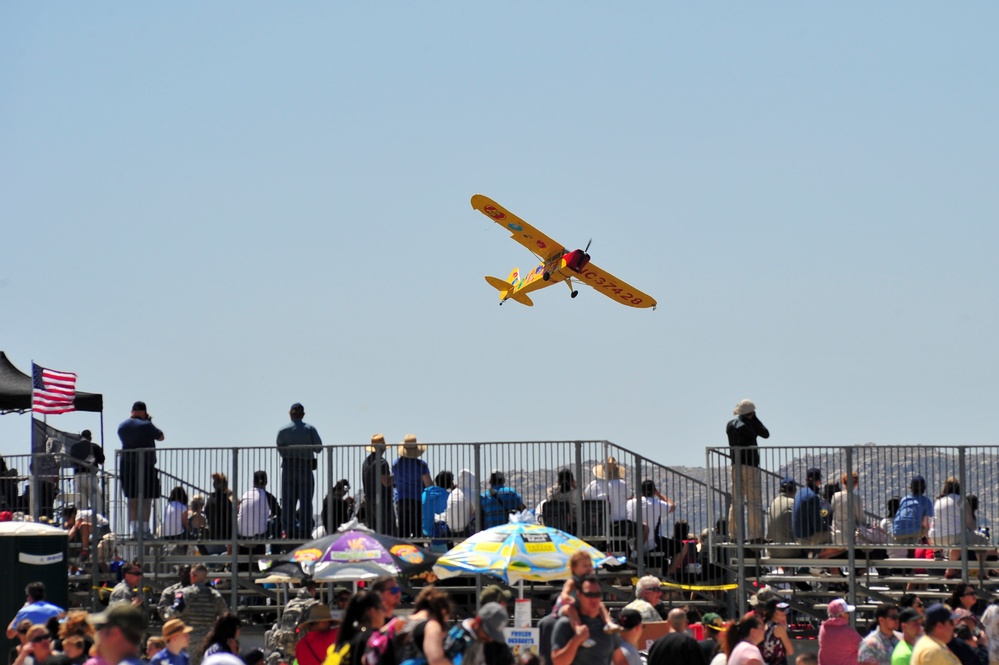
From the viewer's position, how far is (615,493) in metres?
20.5

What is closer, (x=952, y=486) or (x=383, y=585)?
(x=383, y=585)

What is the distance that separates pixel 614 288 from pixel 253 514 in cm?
3095

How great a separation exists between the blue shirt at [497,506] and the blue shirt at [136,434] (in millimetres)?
5240

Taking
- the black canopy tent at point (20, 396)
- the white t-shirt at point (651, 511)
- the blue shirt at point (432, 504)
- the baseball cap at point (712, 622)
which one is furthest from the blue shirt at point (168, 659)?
the black canopy tent at point (20, 396)

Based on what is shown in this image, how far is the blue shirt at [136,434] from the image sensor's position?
22.3 meters

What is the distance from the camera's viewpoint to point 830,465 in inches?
793

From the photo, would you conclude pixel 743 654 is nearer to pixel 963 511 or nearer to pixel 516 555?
pixel 516 555

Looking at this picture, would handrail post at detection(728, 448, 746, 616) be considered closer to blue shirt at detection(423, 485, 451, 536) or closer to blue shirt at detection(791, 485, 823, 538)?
blue shirt at detection(791, 485, 823, 538)

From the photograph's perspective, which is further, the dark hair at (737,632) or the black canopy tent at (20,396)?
the black canopy tent at (20,396)

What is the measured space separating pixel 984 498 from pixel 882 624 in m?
5.52

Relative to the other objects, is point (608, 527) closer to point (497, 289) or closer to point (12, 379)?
point (12, 379)

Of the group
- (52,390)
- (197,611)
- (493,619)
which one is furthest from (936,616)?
(52,390)

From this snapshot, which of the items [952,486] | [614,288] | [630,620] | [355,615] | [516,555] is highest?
[614,288]

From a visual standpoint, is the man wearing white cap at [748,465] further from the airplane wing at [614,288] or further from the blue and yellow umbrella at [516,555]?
the airplane wing at [614,288]
